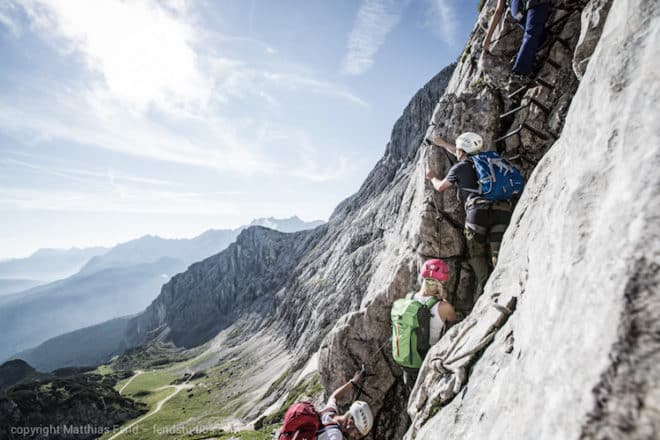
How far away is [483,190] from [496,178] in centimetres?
51

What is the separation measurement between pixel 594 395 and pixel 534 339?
1646 millimetres

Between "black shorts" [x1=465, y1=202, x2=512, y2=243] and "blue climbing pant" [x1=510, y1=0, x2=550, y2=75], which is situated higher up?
"blue climbing pant" [x1=510, y1=0, x2=550, y2=75]

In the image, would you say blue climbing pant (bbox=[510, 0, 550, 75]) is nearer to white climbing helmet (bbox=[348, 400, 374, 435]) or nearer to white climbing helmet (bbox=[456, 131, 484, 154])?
white climbing helmet (bbox=[456, 131, 484, 154])

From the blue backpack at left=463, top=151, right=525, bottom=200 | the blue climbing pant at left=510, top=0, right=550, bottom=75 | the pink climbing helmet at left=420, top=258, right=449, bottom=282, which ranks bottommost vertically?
the pink climbing helmet at left=420, top=258, right=449, bottom=282

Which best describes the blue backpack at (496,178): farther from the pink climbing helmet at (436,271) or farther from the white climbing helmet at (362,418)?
the white climbing helmet at (362,418)

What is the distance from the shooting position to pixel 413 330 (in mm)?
A: 9039

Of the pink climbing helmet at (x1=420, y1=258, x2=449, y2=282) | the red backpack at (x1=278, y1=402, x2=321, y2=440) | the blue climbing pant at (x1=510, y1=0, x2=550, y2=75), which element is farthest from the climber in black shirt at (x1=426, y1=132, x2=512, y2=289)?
the red backpack at (x1=278, y1=402, x2=321, y2=440)

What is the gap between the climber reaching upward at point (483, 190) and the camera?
9000mm

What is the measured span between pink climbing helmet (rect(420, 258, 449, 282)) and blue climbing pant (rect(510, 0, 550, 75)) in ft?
28.4

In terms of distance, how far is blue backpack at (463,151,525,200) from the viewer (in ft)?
29.3

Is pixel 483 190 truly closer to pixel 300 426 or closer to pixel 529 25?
pixel 529 25

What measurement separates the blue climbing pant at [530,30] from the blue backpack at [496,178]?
5.20 meters

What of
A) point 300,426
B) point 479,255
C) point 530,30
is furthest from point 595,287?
point 530,30

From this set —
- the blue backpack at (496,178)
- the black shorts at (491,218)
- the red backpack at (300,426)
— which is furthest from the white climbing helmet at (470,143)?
the red backpack at (300,426)
